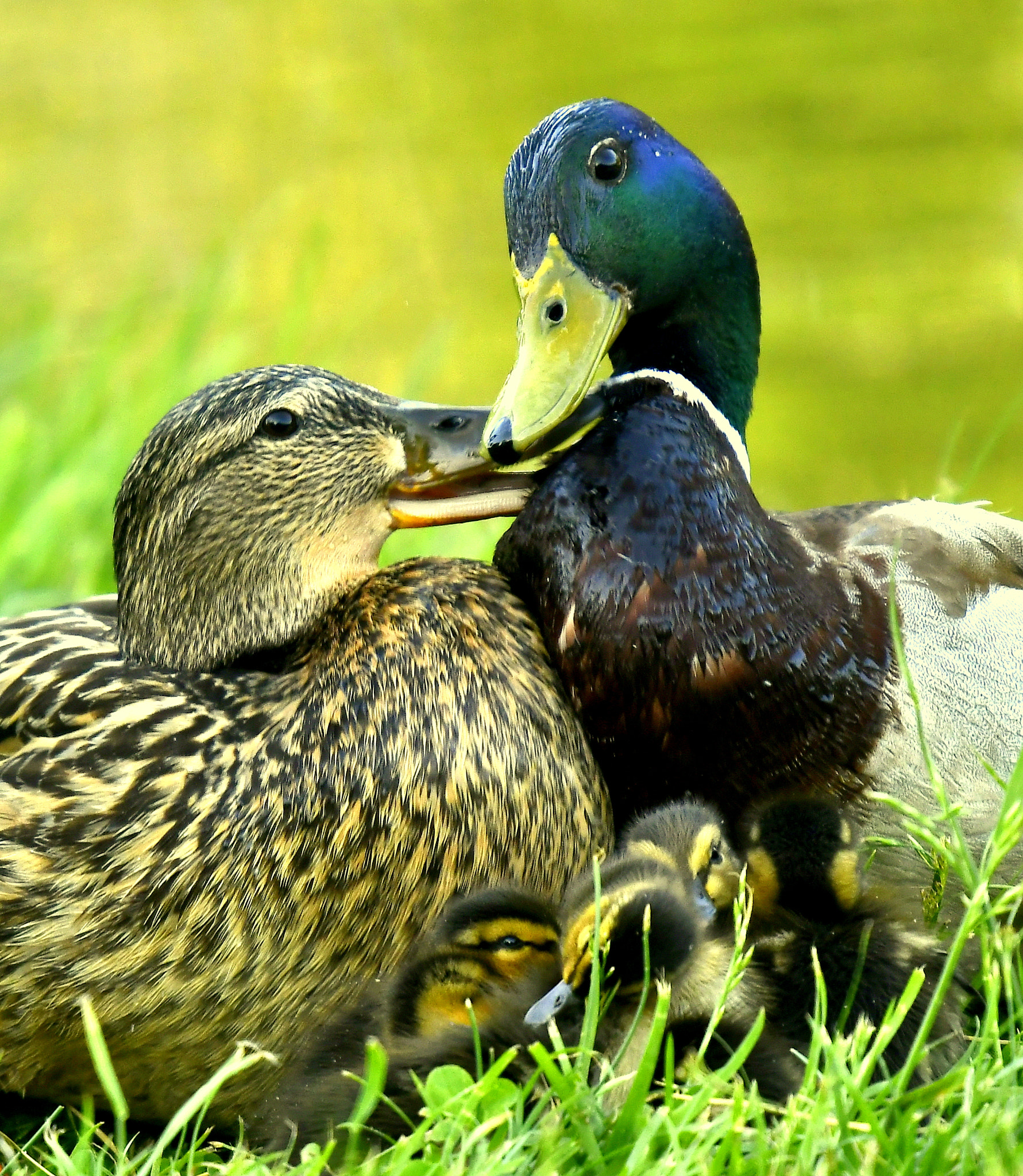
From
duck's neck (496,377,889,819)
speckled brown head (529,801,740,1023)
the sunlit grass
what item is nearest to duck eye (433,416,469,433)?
duck's neck (496,377,889,819)

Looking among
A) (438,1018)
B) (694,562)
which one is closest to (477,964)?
(438,1018)

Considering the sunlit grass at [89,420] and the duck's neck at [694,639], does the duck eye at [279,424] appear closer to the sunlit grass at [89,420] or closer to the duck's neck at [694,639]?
the duck's neck at [694,639]

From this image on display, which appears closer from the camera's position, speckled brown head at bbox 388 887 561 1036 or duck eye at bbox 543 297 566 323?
speckled brown head at bbox 388 887 561 1036

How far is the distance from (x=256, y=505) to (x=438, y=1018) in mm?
927

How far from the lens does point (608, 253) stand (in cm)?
322

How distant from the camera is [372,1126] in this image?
2465 mm

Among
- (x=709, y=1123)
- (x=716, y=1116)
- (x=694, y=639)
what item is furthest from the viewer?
(x=694, y=639)

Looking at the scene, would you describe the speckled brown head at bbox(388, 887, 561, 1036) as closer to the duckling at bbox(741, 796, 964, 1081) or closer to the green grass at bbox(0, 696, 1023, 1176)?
the green grass at bbox(0, 696, 1023, 1176)

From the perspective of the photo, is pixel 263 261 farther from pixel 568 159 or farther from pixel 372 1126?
pixel 372 1126

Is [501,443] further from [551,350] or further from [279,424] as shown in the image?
[279,424]

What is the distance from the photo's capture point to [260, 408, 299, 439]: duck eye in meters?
3.02

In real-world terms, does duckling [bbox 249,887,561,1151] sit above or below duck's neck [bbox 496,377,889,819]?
below

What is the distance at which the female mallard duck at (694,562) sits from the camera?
2.99 meters

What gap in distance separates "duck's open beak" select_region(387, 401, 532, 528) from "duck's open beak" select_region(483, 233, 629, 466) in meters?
0.04
